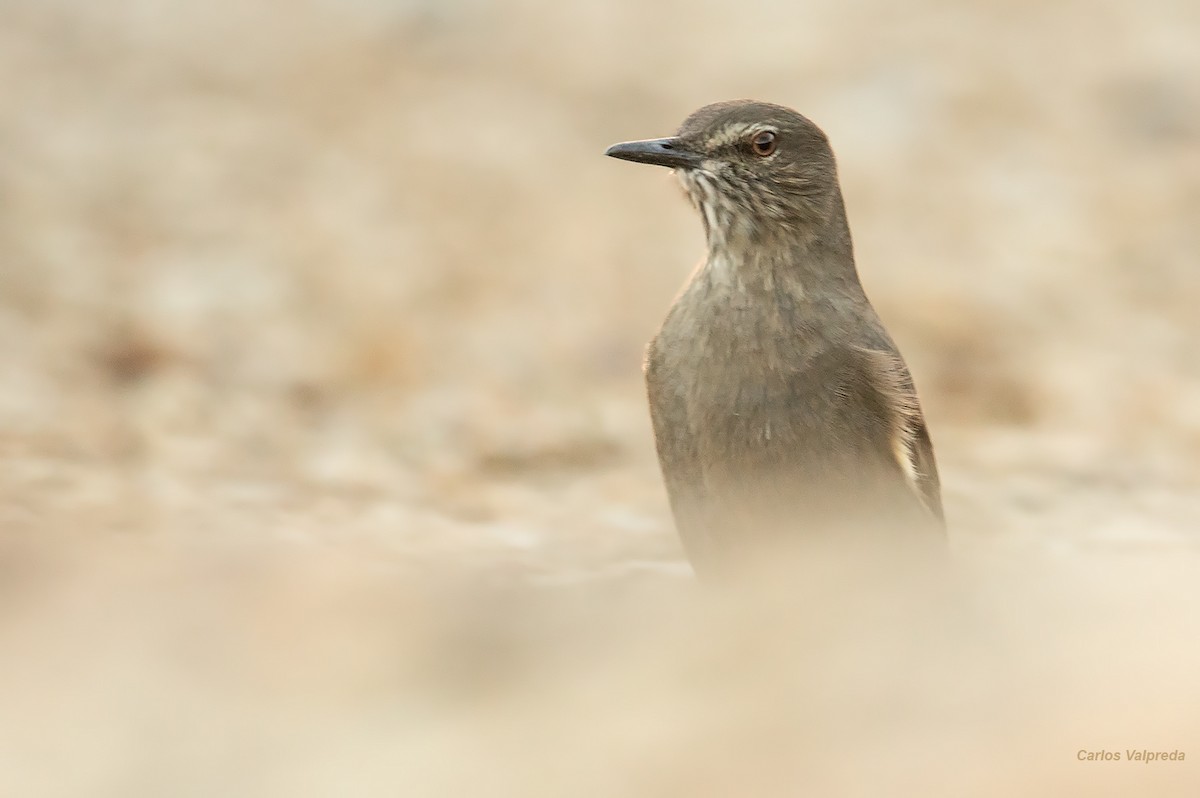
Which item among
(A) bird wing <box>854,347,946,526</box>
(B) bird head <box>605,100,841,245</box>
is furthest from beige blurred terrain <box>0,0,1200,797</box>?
(B) bird head <box>605,100,841,245</box>

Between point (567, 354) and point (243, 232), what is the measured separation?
2.70 metres

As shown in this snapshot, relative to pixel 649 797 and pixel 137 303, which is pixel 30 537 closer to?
pixel 649 797

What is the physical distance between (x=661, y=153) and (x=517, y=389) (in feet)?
13.2

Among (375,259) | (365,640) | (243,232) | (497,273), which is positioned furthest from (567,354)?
(365,640)

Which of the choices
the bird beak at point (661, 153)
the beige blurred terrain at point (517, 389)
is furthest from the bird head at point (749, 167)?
the beige blurred terrain at point (517, 389)

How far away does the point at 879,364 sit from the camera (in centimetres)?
606

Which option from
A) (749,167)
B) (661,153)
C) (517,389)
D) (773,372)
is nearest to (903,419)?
(773,372)

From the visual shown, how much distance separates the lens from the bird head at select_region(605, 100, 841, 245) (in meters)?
6.25

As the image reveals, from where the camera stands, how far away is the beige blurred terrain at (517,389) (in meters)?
4.41

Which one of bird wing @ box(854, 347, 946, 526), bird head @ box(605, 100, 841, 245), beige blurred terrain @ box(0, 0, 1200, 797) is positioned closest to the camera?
beige blurred terrain @ box(0, 0, 1200, 797)

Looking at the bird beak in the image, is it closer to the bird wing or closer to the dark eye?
the dark eye

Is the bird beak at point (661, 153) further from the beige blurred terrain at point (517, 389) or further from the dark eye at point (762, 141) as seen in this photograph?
the beige blurred terrain at point (517, 389)

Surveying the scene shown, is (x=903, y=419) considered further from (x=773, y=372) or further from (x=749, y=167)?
(x=749, y=167)

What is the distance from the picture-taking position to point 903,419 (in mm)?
6199
